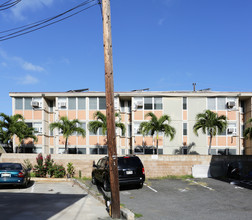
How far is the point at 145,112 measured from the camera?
32.7 m

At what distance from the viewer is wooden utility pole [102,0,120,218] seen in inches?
337

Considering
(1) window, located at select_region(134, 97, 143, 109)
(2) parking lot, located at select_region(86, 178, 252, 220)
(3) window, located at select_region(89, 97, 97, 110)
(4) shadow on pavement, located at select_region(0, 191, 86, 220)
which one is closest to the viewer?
(4) shadow on pavement, located at select_region(0, 191, 86, 220)

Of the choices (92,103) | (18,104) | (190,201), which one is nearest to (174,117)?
(92,103)

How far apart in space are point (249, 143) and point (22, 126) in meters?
25.3

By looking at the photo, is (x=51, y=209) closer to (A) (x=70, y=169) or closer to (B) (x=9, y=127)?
(A) (x=70, y=169)

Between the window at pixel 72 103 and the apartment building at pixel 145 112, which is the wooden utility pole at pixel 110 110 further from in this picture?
the window at pixel 72 103

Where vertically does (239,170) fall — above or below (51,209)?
below

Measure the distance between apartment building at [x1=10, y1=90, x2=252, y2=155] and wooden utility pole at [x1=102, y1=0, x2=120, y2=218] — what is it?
23.8m

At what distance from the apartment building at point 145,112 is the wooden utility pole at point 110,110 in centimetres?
2382

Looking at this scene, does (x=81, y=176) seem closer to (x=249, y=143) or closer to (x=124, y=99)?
(x=124, y=99)

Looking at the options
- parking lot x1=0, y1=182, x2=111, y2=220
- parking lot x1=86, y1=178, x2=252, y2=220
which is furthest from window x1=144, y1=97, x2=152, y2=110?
parking lot x1=0, y1=182, x2=111, y2=220

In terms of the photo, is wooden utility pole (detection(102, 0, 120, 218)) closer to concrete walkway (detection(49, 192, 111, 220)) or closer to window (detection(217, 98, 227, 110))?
concrete walkway (detection(49, 192, 111, 220))

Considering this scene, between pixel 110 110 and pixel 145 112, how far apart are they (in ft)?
79.5

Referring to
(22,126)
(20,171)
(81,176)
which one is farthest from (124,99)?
(20,171)
